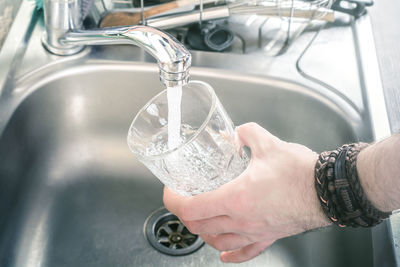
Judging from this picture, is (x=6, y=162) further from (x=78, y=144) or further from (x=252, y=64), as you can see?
(x=252, y=64)

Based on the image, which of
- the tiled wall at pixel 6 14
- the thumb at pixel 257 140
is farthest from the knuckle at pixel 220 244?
the tiled wall at pixel 6 14

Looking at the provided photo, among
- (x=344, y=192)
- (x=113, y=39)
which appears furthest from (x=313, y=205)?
(x=113, y=39)

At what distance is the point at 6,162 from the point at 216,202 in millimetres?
339

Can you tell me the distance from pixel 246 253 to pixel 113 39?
34cm

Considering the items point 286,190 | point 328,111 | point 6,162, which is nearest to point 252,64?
point 328,111

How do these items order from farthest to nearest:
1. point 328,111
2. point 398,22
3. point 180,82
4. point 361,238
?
point 398,22 < point 328,111 < point 361,238 < point 180,82

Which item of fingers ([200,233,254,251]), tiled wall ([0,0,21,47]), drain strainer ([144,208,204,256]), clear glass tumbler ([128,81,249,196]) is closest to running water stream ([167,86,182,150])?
clear glass tumbler ([128,81,249,196])

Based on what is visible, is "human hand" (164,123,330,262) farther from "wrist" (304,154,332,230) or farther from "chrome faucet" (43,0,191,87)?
"chrome faucet" (43,0,191,87)

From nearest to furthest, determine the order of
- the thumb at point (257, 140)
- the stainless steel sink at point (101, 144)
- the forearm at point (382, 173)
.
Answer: the forearm at point (382, 173) < the thumb at point (257, 140) < the stainless steel sink at point (101, 144)

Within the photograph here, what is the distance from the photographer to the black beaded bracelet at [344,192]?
1.71ft

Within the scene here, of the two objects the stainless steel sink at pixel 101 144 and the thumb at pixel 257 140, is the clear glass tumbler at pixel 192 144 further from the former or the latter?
the stainless steel sink at pixel 101 144

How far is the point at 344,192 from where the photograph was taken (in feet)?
1.72

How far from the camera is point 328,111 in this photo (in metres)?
0.78

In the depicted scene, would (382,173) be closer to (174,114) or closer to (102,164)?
(174,114)
